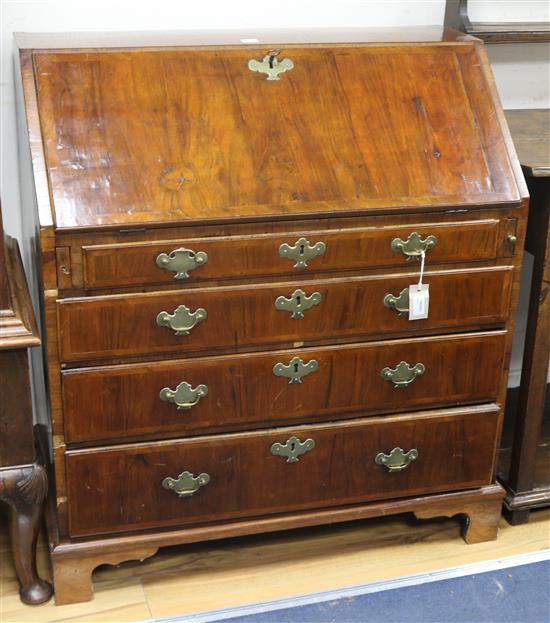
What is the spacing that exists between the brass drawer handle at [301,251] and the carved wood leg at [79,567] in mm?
759

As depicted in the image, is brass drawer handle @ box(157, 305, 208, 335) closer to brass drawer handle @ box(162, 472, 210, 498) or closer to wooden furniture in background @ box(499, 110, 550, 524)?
brass drawer handle @ box(162, 472, 210, 498)

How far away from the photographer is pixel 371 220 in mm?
2123

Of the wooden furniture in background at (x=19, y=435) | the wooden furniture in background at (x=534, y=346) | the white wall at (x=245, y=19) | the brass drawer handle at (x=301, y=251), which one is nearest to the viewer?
the wooden furniture in background at (x=19, y=435)

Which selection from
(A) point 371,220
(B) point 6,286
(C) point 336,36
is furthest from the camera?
(C) point 336,36

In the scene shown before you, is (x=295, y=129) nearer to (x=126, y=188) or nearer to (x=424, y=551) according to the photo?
(x=126, y=188)

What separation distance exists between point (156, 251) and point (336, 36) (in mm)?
758

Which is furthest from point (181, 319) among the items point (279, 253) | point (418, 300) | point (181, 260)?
point (418, 300)

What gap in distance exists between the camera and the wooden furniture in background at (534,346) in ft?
7.52

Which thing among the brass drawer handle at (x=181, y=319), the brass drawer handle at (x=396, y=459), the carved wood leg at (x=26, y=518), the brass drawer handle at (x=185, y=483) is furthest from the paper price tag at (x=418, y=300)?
the carved wood leg at (x=26, y=518)

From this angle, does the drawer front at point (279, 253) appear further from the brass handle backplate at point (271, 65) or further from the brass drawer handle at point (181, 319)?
the brass handle backplate at point (271, 65)

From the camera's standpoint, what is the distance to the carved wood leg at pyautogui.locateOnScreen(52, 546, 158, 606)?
7.32ft

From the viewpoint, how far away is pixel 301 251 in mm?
2090

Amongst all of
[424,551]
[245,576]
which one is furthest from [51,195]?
[424,551]

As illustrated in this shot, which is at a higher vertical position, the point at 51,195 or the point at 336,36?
the point at 336,36
